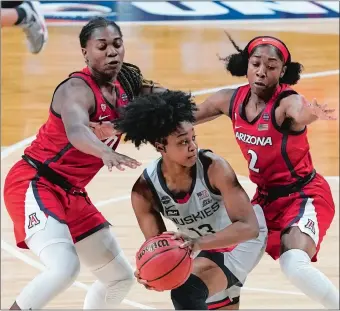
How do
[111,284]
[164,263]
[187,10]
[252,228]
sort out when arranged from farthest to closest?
[187,10] → [111,284] → [252,228] → [164,263]

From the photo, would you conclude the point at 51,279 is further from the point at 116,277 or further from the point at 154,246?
the point at 116,277

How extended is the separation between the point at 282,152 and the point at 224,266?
72 cm

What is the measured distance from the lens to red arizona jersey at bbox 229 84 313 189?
571 centimetres

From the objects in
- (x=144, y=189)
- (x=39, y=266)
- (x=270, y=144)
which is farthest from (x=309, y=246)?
(x=39, y=266)

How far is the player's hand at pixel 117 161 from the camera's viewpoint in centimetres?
490

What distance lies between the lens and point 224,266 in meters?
5.71

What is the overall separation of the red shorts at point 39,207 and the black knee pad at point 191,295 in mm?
771

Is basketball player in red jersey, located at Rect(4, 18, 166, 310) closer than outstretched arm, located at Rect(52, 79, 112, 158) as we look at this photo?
No

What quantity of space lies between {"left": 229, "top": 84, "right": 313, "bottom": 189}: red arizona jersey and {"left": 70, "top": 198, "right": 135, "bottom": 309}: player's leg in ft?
3.11

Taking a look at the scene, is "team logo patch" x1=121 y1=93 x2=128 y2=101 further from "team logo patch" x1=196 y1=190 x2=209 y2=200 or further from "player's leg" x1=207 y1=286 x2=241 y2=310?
"player's leg" x1=207 y1=286 x2=241 y2=310

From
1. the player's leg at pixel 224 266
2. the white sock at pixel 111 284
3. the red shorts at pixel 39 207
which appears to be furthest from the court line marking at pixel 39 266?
the player's leg at pixel 224 266

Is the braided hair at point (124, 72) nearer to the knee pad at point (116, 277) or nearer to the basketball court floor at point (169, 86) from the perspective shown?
the knee pad at point (116, 277)

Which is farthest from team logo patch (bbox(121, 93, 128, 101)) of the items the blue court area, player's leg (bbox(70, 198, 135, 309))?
the blue court area

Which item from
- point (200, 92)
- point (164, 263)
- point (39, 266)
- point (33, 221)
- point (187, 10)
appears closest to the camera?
point (164, 263)
